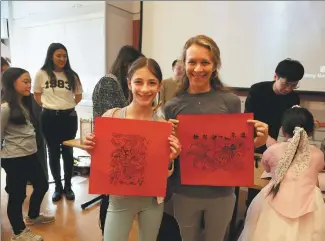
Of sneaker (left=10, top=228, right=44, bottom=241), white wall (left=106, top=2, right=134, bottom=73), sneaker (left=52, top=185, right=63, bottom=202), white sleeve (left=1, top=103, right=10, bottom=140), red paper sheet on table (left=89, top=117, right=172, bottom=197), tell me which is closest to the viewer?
red paper sheet on table (left=89, top=117, right=172, bottom=197)

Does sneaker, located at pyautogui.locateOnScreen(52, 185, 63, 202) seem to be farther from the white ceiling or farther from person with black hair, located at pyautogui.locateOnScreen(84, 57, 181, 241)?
the white ceiling

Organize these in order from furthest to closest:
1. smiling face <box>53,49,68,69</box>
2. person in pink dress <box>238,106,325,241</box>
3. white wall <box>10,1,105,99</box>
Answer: white wall <box>10,1,105,99</box> < smiling face <box>53,49,68,69</box> < person in pink dress <box>238,106,325,241</box>

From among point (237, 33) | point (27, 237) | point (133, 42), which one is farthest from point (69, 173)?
point (237, 33)

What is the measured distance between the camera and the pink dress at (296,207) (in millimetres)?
1467

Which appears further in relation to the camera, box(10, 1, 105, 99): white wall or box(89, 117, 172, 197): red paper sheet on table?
box(10, 1, 105, 99): white wall

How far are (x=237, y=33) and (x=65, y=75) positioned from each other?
5.96ft

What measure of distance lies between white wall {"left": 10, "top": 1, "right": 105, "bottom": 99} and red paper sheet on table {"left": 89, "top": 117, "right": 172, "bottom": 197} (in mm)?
2768

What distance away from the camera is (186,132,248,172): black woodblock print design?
1215 mm

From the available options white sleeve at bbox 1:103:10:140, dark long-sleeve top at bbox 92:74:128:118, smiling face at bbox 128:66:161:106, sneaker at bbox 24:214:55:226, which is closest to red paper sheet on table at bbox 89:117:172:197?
smiling face at bbox 128:66:161:106

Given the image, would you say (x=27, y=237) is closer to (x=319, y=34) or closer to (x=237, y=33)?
(x=237, y=33)

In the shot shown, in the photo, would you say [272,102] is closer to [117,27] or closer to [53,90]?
[53,90]

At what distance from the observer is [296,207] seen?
1.47 meters

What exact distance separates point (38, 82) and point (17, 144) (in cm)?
92

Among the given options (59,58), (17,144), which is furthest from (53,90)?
(17,144)
